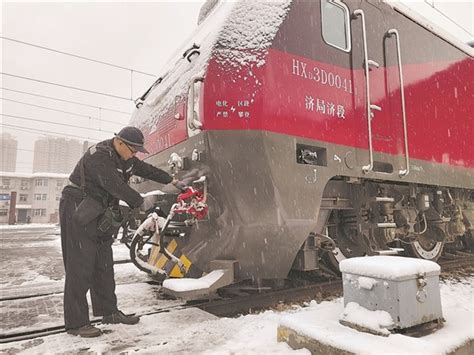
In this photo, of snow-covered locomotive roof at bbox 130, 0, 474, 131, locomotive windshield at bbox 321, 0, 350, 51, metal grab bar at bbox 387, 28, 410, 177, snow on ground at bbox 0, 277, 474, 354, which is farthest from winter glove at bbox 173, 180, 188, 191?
metal grab bar at bbox 387, 28, 410, 177

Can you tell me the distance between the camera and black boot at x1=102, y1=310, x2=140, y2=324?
10.0 feet

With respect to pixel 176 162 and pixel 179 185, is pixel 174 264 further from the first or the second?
pixel 176 162

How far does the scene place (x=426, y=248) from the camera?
568cm

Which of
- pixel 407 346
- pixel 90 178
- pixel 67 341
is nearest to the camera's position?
pixel 407 346

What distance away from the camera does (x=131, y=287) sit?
176 inches

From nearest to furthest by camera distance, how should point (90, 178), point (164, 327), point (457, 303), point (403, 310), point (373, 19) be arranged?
1. point (403, 310)
2. point (164, 327)
3. point (90, 178)
4. point (457, 303)
5. point (373, 19)

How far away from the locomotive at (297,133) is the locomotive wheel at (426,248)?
553mm

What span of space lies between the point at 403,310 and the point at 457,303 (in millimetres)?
1838

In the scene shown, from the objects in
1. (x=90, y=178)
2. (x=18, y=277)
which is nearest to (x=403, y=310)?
(x=90, y=178)

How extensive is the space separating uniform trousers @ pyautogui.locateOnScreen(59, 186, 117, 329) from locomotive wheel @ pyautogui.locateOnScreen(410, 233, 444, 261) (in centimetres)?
414

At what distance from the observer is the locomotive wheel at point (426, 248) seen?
5.35 m

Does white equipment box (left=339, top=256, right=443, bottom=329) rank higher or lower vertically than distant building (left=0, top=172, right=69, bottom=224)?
Result: lower

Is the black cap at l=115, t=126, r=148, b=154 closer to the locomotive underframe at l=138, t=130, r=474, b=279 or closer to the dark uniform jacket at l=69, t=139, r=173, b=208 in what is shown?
the dark uniform jacket at l=69, t=139, r=173, b=208

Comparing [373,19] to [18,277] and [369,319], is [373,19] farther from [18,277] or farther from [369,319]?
[18,277]
